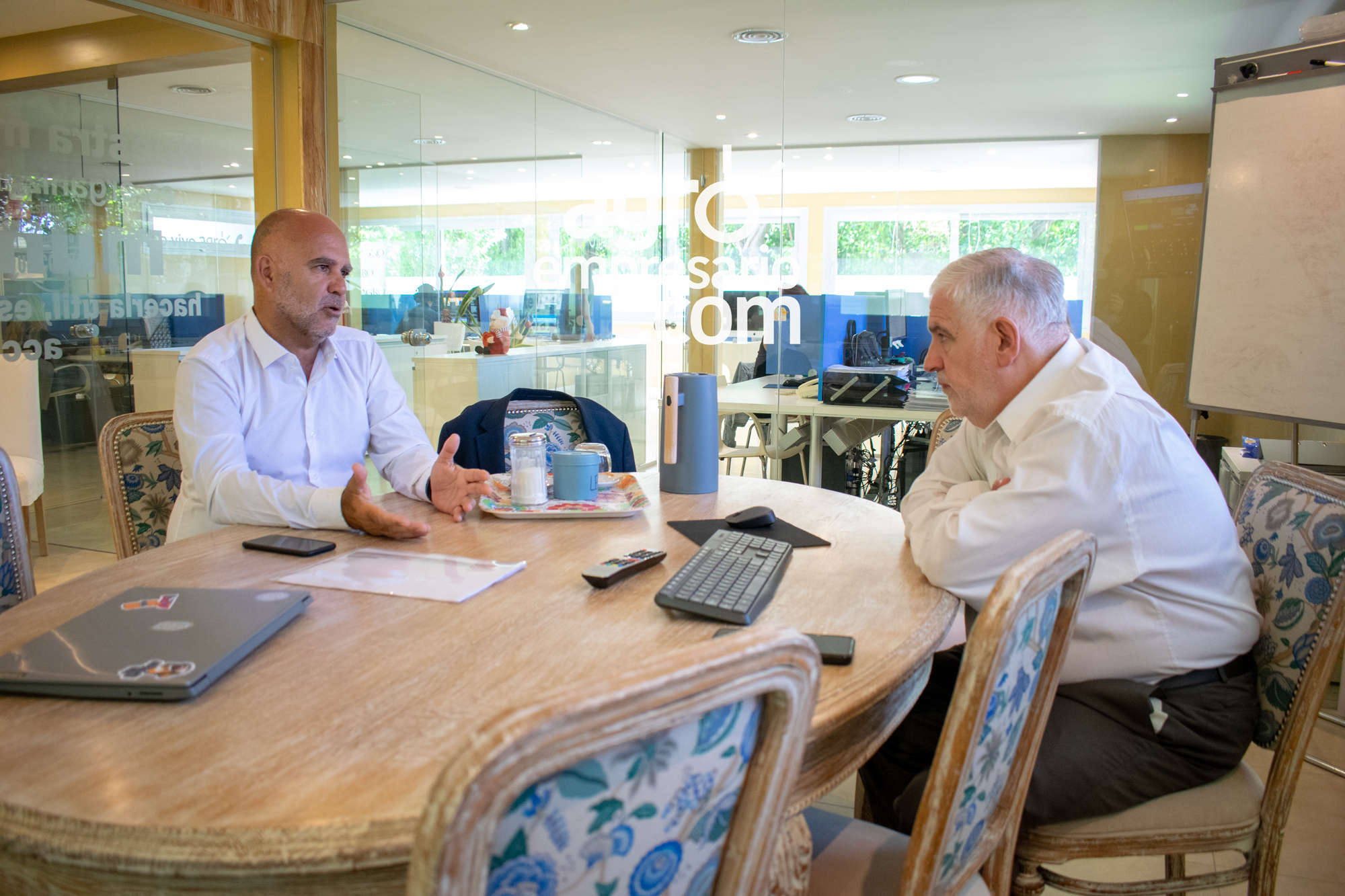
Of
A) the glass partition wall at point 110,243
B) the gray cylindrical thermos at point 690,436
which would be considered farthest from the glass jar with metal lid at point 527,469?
the glass partition wall at point 110,243

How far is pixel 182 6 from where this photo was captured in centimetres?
373

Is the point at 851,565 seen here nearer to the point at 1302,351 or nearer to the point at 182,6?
the point at 1302,351

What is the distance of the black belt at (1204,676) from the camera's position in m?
1.46

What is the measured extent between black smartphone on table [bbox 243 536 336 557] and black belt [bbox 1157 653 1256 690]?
1.42 m

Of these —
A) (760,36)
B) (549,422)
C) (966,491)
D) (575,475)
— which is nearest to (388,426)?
(549,422)

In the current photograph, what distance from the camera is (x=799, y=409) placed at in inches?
177

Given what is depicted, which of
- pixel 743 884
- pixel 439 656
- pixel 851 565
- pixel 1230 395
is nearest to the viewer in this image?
pixel 743 884

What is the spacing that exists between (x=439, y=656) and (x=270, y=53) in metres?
4.18

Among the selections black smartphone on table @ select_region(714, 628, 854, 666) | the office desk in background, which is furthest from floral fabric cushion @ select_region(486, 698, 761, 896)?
the office desk in background

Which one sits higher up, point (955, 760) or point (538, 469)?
point (538, 469)

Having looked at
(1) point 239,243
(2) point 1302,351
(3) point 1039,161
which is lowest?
(2) point 1302,351

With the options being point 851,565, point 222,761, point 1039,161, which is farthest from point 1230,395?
point 222,761

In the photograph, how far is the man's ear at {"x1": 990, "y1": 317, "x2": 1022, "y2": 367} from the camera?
1630 mm

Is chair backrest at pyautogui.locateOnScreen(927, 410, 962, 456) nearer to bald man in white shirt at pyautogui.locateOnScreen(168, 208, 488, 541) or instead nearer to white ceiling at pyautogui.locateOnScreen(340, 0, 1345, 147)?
bald man in white shirt at pyautogui.locateOnScreen(168, 208, 488, 541)
